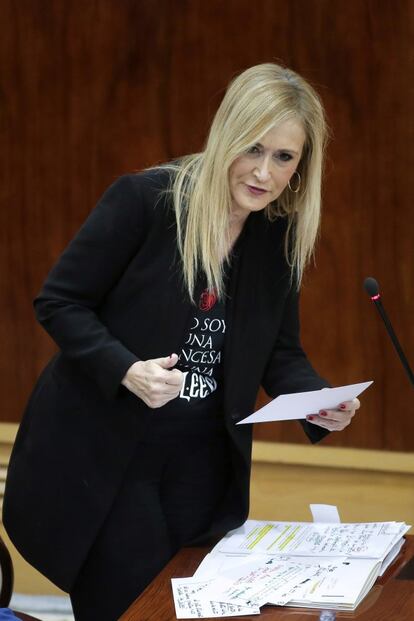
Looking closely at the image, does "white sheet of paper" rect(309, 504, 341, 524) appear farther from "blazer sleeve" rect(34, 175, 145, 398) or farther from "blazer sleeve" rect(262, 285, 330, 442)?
"blazer sleeve" rect(34, 175, 145, 398)

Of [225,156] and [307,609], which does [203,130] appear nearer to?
[225,156]

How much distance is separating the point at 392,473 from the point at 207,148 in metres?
1.66

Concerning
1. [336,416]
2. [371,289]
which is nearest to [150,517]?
[336,416]

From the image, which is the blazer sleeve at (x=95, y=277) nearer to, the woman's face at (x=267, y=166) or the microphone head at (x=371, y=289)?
the woman's face at (x=267, y=166)

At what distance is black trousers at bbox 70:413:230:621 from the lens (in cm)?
213

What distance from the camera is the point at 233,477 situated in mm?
2264

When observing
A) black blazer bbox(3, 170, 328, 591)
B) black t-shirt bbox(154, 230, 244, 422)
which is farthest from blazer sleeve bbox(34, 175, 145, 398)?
black t-shirt bbox(154, 230, 244, 422)

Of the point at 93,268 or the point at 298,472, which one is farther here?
the point at 298,472

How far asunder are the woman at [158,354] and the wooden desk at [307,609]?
0.16 metres

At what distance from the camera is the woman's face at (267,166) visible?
2.11 meters

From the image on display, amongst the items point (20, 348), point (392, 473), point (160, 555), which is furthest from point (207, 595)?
point (20, 348)

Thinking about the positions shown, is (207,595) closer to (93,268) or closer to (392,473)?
(93,268)

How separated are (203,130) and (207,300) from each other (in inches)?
55.4

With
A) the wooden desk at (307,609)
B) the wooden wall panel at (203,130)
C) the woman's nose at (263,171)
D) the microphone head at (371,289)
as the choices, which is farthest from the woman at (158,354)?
the wooden wall panel at (203,130)
